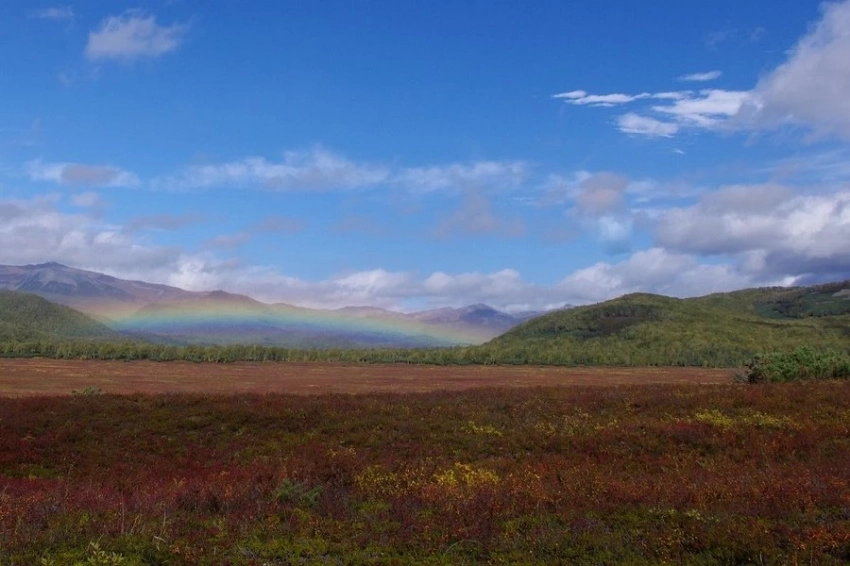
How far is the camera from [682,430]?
68.7 ft

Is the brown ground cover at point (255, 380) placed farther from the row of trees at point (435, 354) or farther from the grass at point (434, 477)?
the row of trees at point (435, 354)

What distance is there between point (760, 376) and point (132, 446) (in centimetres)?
3594

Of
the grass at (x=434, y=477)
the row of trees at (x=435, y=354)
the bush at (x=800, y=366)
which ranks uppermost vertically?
the bush at (x=800, y=366)

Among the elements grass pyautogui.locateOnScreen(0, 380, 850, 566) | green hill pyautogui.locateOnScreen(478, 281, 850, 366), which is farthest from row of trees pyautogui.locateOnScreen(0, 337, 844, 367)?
grass pyautogui.locateOnScreen(0, 380, 850, 566)

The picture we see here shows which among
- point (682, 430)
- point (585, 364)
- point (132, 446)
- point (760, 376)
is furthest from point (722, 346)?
point (132, 446)

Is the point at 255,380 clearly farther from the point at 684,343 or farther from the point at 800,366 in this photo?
the point at 684,343

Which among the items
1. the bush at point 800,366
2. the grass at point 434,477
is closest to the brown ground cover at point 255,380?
the grass at point 434,477

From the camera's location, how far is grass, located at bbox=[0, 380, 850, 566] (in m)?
8.92

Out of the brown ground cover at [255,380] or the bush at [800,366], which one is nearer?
the bush at [800,366]

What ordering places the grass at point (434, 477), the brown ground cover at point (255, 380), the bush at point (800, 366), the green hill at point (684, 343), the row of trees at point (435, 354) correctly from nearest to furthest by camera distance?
the grass at point (434, 477) < the bush at point (800, 366) < the brown ground cover at point (255, 380) < the row of trees at point (435, 354) < the green hill at point (684, 343)

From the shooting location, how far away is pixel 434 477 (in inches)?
639

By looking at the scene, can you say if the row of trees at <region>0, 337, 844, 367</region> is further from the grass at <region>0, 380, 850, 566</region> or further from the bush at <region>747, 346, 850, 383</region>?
the grass at <region>0, 380, 850, 566</region>

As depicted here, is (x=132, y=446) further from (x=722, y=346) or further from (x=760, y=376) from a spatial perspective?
(x=722, y=346)

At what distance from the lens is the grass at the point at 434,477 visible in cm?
892
